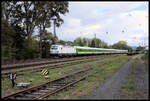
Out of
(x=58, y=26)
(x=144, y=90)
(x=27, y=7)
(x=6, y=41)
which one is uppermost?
(x=27, y=7)

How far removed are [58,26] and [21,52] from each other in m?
12.8

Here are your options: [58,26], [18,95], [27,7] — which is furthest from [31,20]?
[18,95]

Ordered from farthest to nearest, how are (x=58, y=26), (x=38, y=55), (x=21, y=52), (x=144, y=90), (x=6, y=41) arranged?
(x=58, y=26)
(x=38, y=55)
(x=21, y=52)
(x=6, y=41)
(x=144, y=90)

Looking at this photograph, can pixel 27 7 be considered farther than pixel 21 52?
Yes

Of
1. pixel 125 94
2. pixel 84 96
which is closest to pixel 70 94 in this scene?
pixel 84 96

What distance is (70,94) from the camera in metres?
8.70

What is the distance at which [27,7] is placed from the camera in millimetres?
36031

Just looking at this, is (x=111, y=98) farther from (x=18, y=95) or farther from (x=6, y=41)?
(x=6, y=41)

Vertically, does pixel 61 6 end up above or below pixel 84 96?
above

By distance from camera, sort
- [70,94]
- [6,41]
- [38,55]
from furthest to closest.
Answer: [38,55] < [6,41] < [70,94]

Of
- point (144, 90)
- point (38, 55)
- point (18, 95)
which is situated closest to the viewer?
point (18, 95)

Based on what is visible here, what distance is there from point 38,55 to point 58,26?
927 cm

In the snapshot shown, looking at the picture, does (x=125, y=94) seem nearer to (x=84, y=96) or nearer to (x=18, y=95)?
(x=84, y=96)

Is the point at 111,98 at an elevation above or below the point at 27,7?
below
